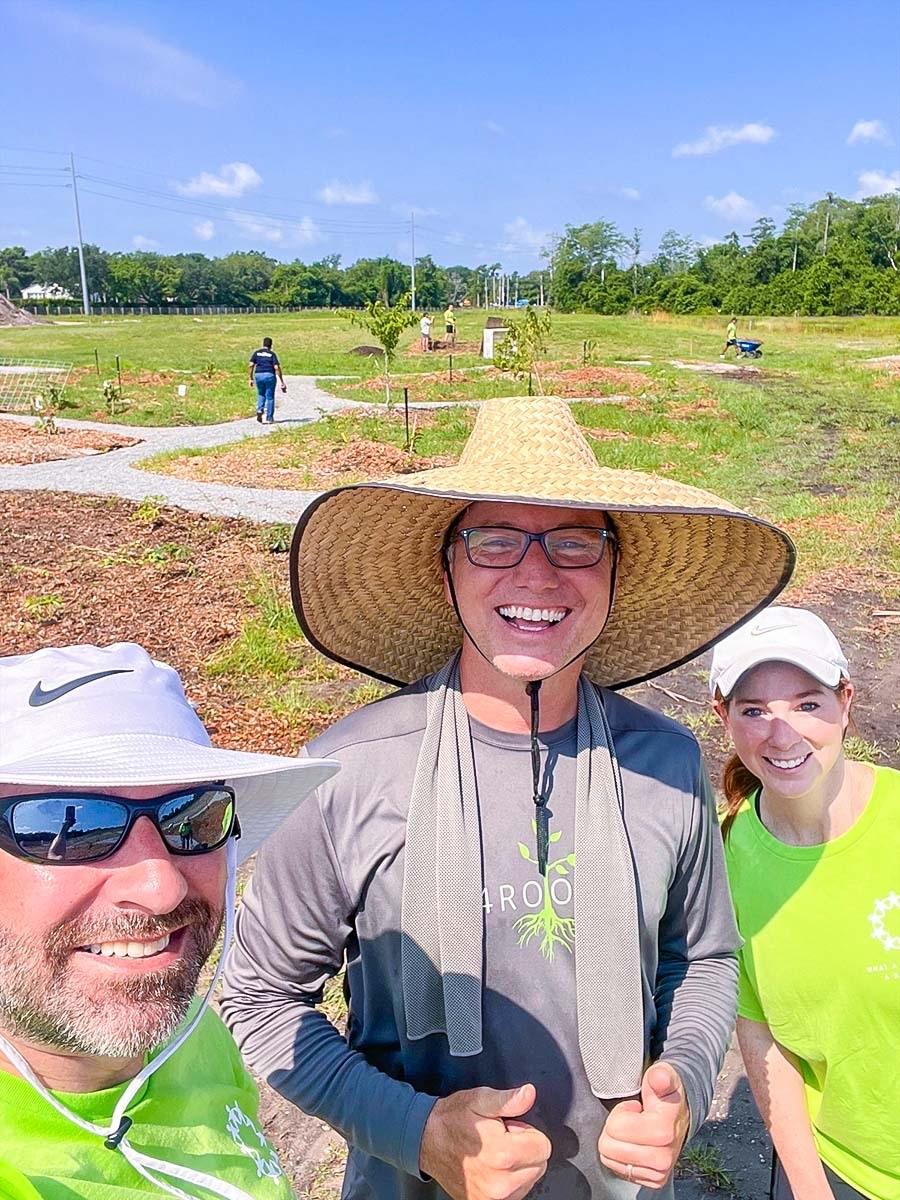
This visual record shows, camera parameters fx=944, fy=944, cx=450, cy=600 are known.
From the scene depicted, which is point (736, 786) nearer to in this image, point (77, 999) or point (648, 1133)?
point (648, 1133)

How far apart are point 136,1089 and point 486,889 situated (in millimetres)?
627

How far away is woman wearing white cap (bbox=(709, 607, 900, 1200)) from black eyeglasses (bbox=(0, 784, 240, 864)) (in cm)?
131

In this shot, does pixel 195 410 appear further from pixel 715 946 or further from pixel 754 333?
pixel 754 333

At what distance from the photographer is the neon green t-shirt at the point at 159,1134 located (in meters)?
1.18

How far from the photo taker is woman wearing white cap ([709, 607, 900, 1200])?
2.01 m

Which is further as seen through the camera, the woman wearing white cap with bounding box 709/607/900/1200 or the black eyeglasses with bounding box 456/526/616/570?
the woman wearing white cap with bounding box 709/607/900/1200

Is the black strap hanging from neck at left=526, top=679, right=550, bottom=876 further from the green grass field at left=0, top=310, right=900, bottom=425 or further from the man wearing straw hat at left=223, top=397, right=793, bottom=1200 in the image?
the green grass field at left=0, top=310, right=900, bottom=425

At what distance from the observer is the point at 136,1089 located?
1.31 metres

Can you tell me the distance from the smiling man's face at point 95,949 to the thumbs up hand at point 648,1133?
2.46 feet

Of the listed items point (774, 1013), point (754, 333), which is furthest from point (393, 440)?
point (754, 333)

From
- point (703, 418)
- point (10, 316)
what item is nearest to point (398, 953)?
point (703, 418)

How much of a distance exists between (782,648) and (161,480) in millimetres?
12508

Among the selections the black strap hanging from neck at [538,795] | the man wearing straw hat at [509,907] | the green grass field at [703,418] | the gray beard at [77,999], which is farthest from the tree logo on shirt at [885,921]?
the green grass field at [703,418]

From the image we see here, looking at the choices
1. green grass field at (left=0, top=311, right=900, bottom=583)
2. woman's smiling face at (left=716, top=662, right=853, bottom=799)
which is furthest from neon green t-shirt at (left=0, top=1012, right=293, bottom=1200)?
green grass field at (left=0, top=311, right=900, bottom=583)
